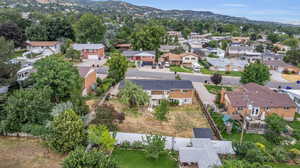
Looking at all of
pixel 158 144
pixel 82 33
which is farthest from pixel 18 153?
pixel 82 33

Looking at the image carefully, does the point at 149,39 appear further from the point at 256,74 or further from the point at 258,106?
the point at 258,106

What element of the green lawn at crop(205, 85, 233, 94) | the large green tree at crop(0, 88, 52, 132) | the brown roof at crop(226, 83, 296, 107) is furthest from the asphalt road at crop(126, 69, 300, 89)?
the large green tree at crop(0, 88, 52, 132)

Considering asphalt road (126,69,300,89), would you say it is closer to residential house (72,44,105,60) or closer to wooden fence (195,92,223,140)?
wooden fence (195,92,223,140)

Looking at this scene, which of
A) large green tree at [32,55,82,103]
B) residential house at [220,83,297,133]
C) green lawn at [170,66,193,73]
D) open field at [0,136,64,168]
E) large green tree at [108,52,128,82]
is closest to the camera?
open field at [0,136,64,168]

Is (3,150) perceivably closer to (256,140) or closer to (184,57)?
(256,140)

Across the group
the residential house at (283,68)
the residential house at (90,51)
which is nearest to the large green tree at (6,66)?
the residential house at (90,51)

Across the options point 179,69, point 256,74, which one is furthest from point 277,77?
point 179,69
